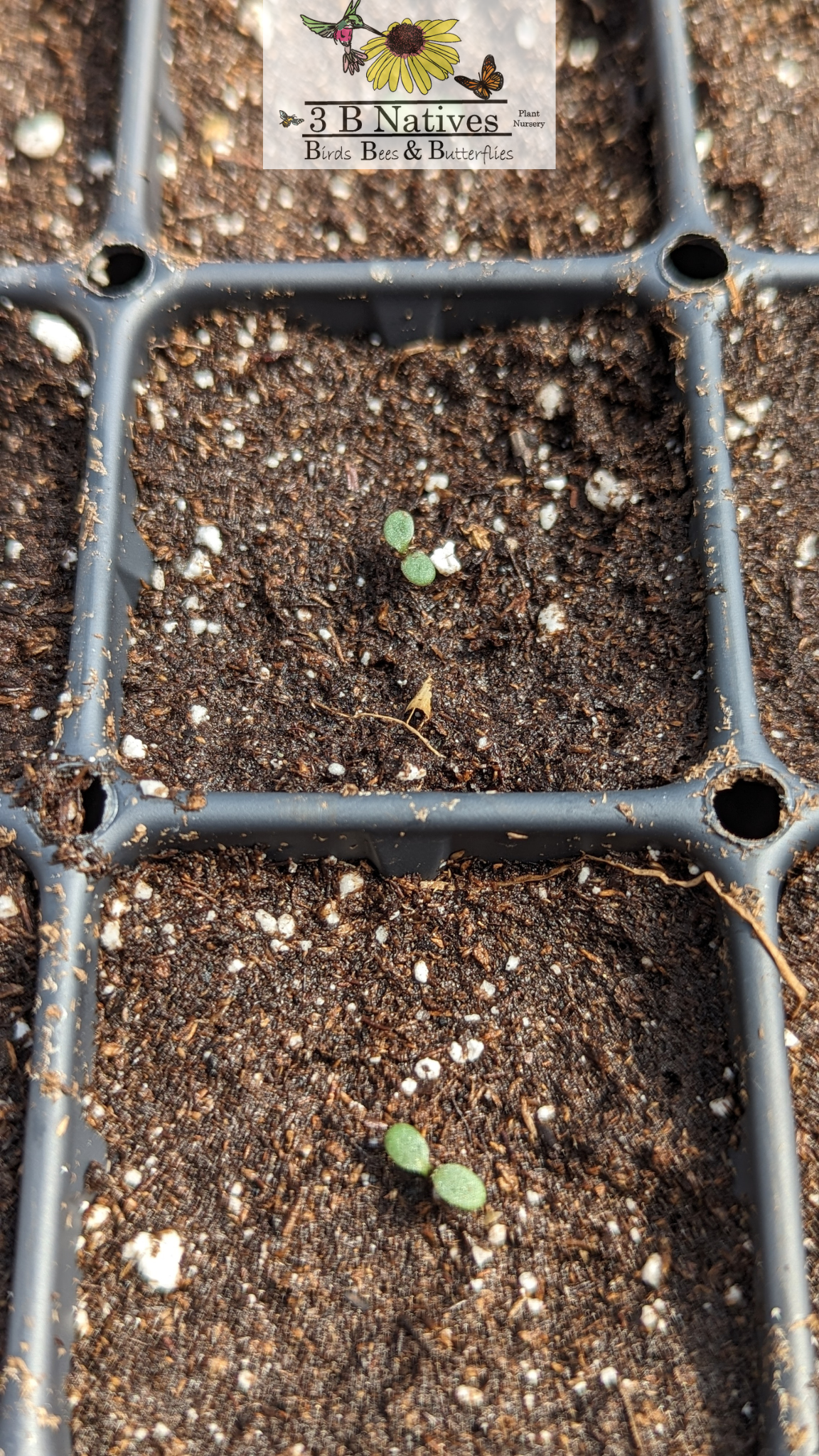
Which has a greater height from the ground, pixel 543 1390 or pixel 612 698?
pixel 612 698

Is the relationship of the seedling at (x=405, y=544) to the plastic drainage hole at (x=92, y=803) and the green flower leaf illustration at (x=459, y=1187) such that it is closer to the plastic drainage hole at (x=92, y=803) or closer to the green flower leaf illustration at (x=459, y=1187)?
the plastic drainage hole at (x=92, y=803)

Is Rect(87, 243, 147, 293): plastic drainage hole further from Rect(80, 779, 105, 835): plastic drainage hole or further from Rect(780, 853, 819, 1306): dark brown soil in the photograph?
Rect(780, 853, 819, 1306): dark brown soil

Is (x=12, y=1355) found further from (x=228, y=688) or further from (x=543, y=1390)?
(x=228, y=688)

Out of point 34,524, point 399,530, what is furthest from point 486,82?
point 34,524

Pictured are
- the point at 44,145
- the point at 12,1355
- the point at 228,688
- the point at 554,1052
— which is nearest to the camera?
the point at 12,1355

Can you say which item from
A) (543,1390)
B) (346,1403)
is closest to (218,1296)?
(346,1403)

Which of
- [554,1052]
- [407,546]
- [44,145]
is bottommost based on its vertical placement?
[554,1052]

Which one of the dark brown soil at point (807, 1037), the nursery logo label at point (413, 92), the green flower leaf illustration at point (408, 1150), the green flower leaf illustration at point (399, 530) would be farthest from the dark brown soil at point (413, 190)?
the green flower leaf illustration at point (408, 1150)
